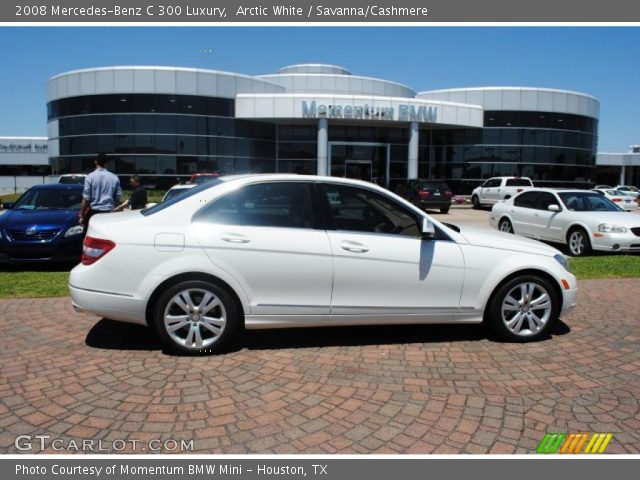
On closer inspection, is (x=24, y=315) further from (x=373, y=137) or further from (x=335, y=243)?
(x=373, y=137)

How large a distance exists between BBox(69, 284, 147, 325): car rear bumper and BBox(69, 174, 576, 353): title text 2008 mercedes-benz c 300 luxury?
1 cm

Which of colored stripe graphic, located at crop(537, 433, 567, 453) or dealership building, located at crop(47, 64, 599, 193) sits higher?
dealership building, located at crop(47, 64, 599, 193)

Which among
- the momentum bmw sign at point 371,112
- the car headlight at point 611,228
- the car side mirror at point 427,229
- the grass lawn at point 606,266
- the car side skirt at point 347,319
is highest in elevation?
the momentum bmw sign at point 371,112

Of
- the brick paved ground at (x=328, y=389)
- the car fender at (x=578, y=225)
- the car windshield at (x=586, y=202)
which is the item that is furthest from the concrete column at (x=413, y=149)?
the brick paved ground at (x=328, y=389)

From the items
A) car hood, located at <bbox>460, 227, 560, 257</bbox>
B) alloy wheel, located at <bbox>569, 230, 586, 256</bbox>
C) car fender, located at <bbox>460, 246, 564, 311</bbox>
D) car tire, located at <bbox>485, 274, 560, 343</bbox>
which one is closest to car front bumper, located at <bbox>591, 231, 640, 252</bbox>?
alloy wheel, located at <bbox>569, 230, 586, 256</bbox>

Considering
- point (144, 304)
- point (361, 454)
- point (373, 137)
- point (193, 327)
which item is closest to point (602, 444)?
point (361, 454)

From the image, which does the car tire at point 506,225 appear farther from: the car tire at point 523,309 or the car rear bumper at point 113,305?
the car rear bumper at point 113,305

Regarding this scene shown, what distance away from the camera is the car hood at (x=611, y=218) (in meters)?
10.8

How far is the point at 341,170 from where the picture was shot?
3397 cm

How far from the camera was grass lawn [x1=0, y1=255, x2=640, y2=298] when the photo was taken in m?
7.07

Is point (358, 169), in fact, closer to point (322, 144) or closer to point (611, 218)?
point (322, 144)

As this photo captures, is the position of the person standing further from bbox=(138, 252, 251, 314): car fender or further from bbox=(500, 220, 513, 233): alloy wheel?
bbox=(500, 220, 513, 233): alloy wheel

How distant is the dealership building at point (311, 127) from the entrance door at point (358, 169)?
3.0 inches

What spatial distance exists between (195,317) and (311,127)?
30.8 m
